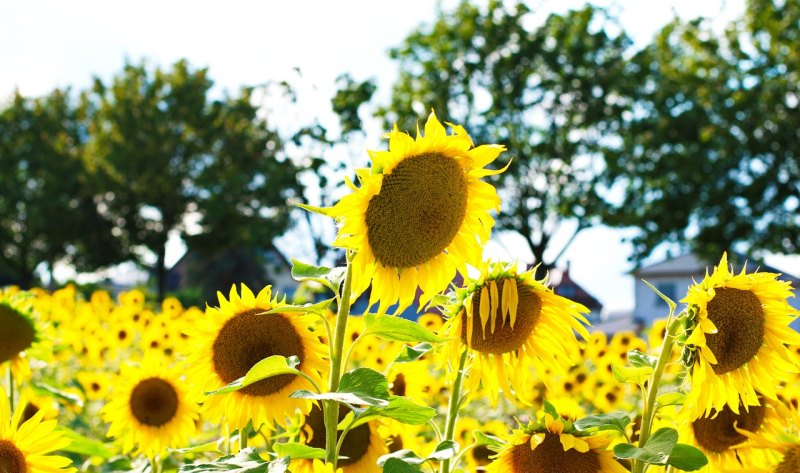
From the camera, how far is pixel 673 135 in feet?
71.9

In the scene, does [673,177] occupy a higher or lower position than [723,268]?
lower

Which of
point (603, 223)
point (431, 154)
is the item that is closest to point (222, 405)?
point (431, 154)

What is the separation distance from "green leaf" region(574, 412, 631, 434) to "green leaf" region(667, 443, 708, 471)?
11cm

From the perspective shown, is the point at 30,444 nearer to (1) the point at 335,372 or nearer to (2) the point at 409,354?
(1) the point at 335,372

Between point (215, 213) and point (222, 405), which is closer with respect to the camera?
point (222, 405)

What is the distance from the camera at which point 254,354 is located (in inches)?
73.7

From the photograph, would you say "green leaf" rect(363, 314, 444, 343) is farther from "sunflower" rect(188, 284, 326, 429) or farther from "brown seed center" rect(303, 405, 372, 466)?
"brown seed center" rect(303, 405, 372, 466)

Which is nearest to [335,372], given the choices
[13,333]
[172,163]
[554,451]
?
[554,451]

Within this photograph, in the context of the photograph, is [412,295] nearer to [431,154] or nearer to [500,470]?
[431,154]

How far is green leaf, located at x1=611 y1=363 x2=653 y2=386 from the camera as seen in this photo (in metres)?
1.62

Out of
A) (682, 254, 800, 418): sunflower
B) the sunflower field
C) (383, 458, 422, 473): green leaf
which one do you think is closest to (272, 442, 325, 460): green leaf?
the sunflower field

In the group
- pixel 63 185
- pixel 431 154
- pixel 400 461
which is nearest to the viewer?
pixel 400 461

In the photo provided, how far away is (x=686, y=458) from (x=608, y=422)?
166mm

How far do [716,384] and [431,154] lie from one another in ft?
2.45
